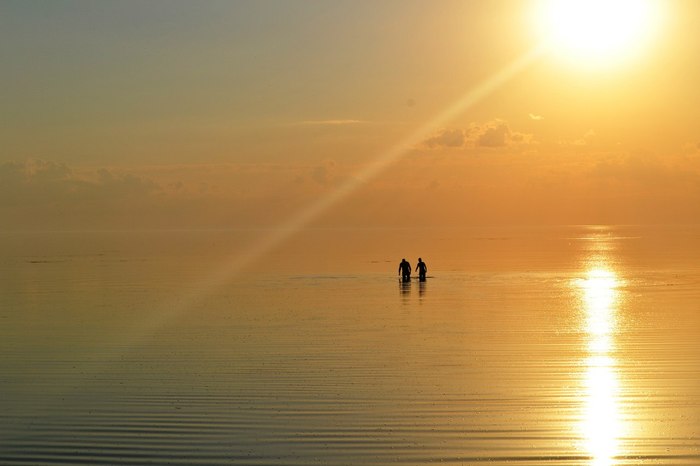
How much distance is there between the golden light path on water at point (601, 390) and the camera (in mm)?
18312

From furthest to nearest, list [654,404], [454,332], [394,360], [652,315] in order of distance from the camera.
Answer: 1. [652,315]
2. [454,332]
3. [394,360]
4. [654,404]

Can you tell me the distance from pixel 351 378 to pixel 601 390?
6.68 metres

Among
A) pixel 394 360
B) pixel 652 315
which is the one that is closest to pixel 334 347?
pixel 394 360

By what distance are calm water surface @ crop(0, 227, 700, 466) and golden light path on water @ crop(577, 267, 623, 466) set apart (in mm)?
80

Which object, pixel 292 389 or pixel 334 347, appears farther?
pixel 334 347

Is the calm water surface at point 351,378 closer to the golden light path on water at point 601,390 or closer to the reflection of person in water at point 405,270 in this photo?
the golden light path on water at point 601,390

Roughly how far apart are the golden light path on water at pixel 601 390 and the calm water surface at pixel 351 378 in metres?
0.08

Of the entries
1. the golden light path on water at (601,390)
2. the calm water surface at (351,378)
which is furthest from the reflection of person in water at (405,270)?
the golden light path on water at (601,390)

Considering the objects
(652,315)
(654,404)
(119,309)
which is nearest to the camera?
(654,404)

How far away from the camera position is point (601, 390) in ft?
77.7

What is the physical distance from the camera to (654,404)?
2186cm

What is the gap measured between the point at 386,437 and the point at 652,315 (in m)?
24.4

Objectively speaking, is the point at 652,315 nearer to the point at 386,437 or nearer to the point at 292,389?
the point at 292,389

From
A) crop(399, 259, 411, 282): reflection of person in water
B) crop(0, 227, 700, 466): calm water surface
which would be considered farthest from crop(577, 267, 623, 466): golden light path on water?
crop(399, 259, 411, 282): reflection of person in water
